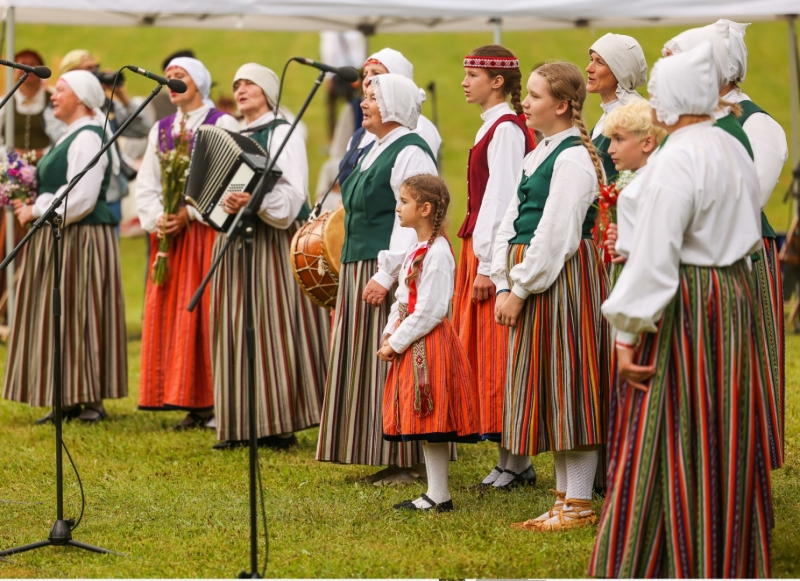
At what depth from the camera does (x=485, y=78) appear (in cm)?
519

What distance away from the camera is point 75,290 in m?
7.00

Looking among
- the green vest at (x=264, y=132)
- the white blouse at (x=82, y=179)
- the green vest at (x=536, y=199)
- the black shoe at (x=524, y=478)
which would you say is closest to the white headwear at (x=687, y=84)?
the green vest at (x=536, y=199)

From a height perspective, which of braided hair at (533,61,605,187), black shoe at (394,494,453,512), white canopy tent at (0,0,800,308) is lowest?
black shoe at (394,494,453,512)

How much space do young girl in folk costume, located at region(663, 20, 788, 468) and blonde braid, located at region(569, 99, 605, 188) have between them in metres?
0.39

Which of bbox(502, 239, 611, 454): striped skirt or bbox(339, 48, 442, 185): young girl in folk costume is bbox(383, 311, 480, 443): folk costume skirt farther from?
bbox(339, 48, 442, 185): young girl in folk costume

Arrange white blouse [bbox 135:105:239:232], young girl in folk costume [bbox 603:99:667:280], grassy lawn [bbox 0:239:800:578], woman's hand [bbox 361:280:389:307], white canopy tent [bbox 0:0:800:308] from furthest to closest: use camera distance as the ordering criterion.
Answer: white canopy tent [bbox 0:0:800:308]
white blouse [bbox 135:105:239:232]
woman's hand [bbox 361:280:389:307]
grassy lawn [bbox 0:239:800:578]
young girl in folk costume [bbox 603:99:667:280]

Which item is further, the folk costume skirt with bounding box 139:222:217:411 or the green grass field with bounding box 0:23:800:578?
the folk costume skirt with bounding box 139:222:217:411

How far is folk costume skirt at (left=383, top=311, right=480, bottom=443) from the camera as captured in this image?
185 inches

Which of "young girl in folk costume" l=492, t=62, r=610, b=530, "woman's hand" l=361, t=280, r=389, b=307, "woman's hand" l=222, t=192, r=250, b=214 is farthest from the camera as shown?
"woman's hand" l=222, t=192, r=250, b=214

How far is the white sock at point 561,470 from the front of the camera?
4606 mm

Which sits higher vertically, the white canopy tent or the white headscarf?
the white canopy tent

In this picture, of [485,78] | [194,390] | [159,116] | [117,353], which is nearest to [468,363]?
[485,78]

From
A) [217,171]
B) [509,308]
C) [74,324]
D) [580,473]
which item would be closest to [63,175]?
[74,324]

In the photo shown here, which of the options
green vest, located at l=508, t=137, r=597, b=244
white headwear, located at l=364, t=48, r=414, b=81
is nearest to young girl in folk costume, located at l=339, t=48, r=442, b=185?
white headwear, located at l=364, t=48, r=414, b=81
